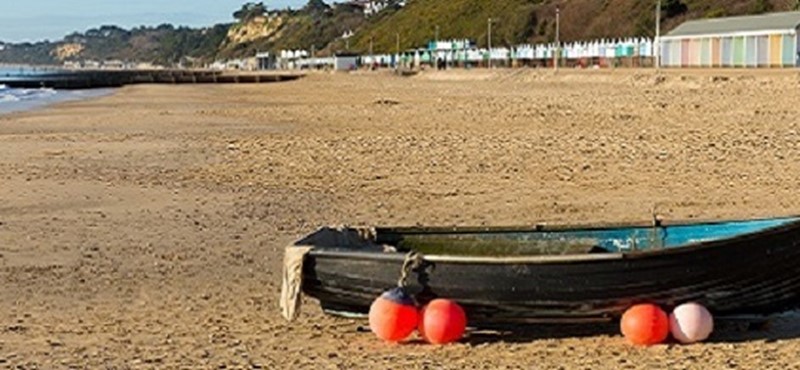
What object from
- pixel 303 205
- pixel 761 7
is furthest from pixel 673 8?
pixel 303 205

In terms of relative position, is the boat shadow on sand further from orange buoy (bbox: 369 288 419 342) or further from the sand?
orange buoy (bbox: 369 288 419 342)

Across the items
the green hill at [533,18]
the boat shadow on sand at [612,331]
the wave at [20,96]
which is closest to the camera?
the boat shadow on sand at [612,331]

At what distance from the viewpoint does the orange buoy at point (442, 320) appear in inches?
329

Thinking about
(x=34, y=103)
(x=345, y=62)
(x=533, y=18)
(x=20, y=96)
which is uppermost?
(x=533, y=18)

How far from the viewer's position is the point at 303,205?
619 inches

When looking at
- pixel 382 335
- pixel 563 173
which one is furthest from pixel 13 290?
pixel 563 173

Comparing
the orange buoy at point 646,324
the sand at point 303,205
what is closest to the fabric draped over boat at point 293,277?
the sand at point 303,205

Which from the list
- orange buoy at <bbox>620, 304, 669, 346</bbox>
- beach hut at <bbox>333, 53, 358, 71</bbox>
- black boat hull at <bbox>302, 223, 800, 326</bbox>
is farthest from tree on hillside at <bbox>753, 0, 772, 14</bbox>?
orange buoy at <bbox>620, 304, 669, 346</bbox>

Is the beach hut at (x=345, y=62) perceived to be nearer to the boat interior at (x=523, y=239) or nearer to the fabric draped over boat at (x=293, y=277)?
the boat interior at (x=523, y=239)

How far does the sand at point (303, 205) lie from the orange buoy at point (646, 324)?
0.11 m

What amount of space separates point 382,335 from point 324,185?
9.43 meters

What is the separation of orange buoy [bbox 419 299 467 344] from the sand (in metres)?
0.14

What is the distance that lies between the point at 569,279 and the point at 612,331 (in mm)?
807

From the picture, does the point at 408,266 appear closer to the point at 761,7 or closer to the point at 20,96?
the point at 20,96
